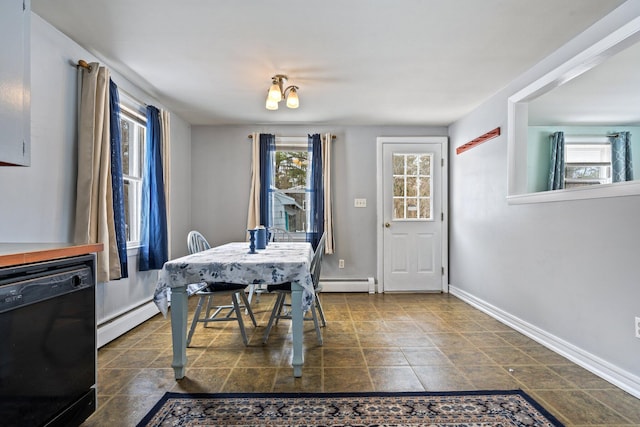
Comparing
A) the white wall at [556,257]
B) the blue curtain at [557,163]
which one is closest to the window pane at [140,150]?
the white wall at [556,257]

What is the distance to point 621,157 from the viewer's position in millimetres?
4191

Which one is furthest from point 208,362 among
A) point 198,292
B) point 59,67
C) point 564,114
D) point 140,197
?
point 564,114

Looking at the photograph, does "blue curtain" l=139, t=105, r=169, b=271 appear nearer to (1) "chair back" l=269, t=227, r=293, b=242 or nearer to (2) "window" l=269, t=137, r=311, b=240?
(1) "chair back" l=269, t=227, r=293, b=242

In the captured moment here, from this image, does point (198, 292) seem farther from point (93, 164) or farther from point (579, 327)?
point (579, 327)

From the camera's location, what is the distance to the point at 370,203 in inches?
180

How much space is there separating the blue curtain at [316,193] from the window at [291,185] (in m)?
0.16

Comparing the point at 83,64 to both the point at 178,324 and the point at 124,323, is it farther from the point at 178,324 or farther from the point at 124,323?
the point at 124,323

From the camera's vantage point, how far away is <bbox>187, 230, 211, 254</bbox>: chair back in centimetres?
291

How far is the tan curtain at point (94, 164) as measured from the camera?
2.33 metres

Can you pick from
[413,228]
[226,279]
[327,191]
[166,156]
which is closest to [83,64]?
[166,156]

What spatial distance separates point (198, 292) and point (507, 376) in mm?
2218

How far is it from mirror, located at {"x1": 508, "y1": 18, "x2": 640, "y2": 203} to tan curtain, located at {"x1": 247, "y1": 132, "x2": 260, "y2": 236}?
2926 millimetres

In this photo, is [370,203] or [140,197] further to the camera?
[370,203]

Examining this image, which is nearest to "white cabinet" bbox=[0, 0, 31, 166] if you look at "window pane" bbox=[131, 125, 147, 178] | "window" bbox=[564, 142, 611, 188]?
"window pane" bbox=[131, 125, 147, 178]
